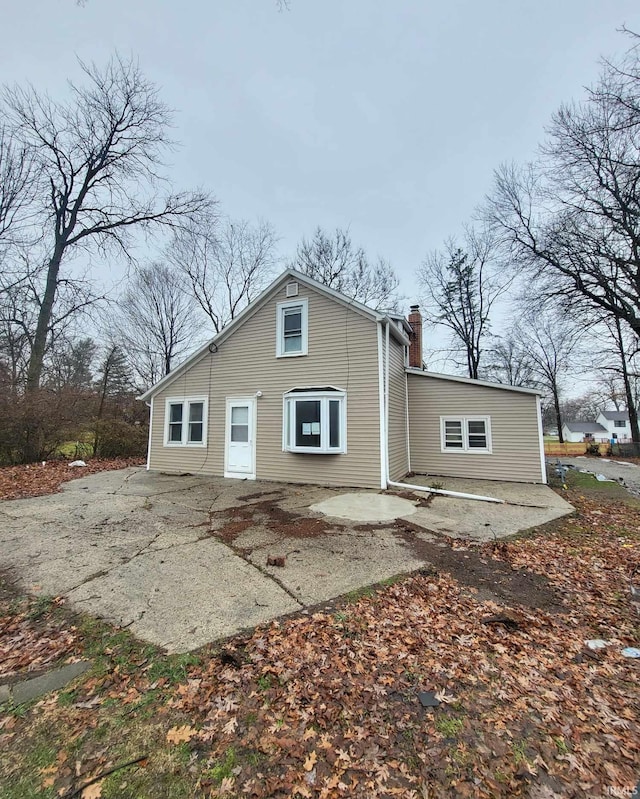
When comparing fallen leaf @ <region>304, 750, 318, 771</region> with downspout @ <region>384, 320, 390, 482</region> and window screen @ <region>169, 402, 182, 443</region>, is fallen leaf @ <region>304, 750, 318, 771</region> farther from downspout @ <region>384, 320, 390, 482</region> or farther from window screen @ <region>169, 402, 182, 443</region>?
window screen @ <region>169, 402, 182, 443</region>

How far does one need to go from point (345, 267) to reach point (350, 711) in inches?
927

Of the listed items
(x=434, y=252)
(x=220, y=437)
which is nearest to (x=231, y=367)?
(x=220, y=437)

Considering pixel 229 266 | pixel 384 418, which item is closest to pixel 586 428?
pixel 229 266

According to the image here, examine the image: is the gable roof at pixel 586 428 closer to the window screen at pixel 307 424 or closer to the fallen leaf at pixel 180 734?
the window screen at pixel 307 424

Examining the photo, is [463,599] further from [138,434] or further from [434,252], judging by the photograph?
[434,252]

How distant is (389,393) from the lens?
10.5m

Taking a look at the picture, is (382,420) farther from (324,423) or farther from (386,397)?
(324,423)

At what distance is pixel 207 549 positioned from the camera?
507 centimetres

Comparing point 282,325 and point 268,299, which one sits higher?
point 268,299

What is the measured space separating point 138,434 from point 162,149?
1316cm

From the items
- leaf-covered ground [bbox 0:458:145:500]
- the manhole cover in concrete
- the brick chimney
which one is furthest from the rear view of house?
leaf-covered ground [bbox 0:458:145:500]

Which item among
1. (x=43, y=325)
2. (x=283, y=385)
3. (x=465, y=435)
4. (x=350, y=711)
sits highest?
(x=43, y=325)

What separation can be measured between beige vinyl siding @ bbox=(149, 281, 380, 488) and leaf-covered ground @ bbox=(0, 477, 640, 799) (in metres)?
6.20

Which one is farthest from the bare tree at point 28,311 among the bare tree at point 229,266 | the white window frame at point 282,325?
the white window frame at point 282,325
